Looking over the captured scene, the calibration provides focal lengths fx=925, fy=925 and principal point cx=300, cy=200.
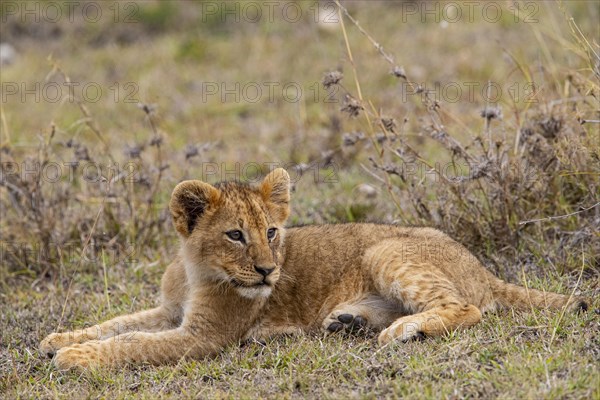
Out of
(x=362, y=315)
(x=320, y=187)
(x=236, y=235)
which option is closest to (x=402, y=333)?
(x=362, y=315)

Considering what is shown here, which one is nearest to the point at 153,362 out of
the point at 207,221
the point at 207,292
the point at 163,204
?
the point at 207,292

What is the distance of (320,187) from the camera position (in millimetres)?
8047

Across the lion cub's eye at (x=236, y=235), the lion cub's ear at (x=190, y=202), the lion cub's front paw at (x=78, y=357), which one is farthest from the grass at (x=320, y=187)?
the lion cub's ear at (x=190, y=202)

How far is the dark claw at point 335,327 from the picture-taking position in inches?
204

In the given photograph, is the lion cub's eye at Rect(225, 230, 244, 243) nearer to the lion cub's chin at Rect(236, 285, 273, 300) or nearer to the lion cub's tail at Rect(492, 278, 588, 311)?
the lion cub's chin at Rect(236, 285, 273, 300)

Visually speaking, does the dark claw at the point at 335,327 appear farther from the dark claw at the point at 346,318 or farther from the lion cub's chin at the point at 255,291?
the lion cub's chin at the point at 255,291

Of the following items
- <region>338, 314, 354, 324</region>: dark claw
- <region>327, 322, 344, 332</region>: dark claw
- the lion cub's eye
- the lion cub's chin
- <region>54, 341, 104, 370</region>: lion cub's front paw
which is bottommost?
<region>54, 341, 104, 370</region>: lion cub's front paw

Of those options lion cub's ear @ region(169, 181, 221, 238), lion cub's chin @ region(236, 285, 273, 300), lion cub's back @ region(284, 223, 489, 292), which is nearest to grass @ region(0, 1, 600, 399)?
lion cub's chin @ region(236, 285, 273, 300)

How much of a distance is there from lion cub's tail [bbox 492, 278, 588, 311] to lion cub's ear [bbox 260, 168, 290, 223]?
130cm

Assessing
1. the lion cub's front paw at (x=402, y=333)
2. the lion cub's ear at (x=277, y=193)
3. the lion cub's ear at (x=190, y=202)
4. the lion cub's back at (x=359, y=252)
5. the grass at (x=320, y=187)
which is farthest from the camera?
the lion cub's ear at (x=277, y=193)

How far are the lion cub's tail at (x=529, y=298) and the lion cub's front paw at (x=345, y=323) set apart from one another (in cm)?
80

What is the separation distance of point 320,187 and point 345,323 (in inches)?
118

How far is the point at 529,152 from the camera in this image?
20.4 ft

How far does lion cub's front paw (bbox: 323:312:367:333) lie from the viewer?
203 inches
